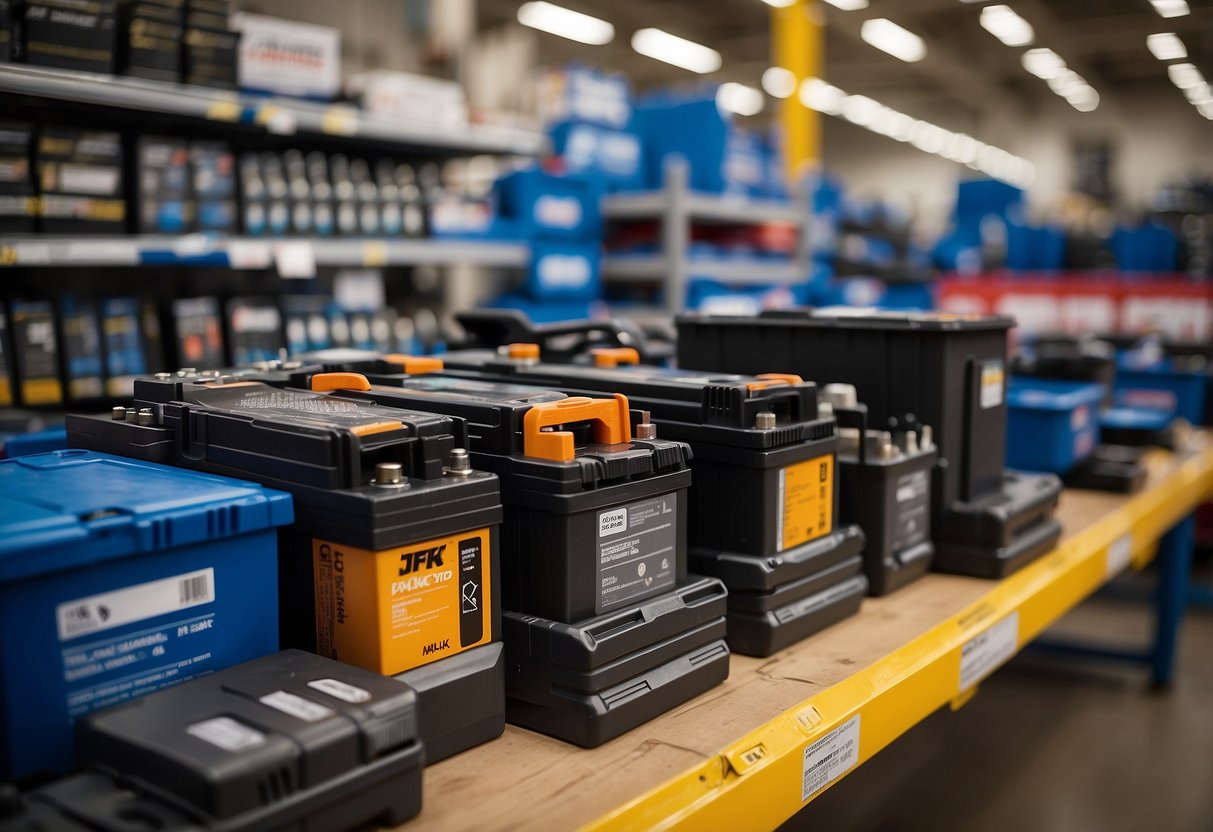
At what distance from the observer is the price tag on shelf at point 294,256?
9.69ft

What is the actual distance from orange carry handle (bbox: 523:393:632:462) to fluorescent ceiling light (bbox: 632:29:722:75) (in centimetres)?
1233

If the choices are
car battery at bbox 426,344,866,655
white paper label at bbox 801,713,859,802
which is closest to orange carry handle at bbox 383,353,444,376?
car battery at bbox 426,344,866,655

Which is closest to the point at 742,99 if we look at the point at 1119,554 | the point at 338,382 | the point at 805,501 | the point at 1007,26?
the point at 1007,26

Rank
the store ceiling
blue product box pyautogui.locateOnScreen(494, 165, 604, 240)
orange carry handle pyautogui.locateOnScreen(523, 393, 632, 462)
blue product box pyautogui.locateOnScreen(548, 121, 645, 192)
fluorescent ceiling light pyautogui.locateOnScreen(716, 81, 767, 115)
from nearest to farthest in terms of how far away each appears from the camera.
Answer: orange carry handle pyautogui.locateOnScreen(523, 393, 632, 462) < blue product box pyautogui.locateOnScreen(494, 165, 604, 240) < blue product box pyautogui.locateOnScreen(548, 121, 645, 192) < the store ceiling < fluorescent ceiling light pyautogui.locateOnScreen(716, 81, 767, 115)

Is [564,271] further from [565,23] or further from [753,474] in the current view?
[565,23]

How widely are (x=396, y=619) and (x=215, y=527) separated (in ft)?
0.60

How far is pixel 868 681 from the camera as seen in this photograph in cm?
127

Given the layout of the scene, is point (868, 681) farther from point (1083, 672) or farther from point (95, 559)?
point (1083, 672)

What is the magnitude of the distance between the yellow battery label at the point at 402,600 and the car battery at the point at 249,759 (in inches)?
2.1

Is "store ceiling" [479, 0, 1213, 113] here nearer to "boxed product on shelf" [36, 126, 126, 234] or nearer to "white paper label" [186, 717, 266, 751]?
"boxed product on shelf" [36, 126, 126, 234]

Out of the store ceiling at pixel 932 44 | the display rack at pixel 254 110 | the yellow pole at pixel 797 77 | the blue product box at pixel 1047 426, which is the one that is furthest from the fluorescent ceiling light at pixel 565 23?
the blue product box at pixel 1047 426

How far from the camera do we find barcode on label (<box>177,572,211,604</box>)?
0.87 metres

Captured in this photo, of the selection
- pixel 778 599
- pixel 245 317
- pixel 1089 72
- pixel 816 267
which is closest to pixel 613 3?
pixel 816 267

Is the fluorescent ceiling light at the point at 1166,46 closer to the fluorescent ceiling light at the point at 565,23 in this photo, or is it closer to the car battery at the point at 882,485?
the fluorescent ceiling light at the point at 565,23
